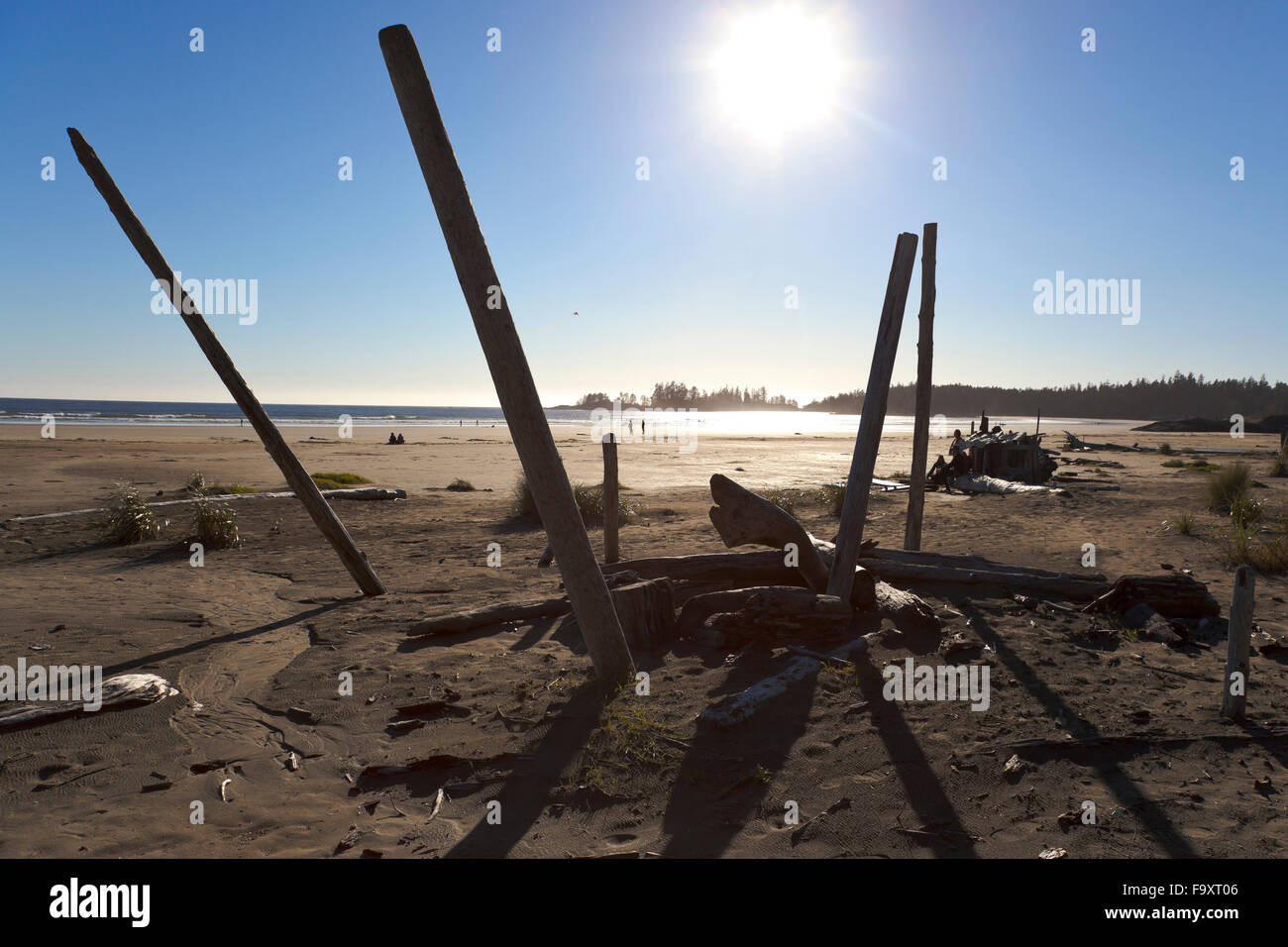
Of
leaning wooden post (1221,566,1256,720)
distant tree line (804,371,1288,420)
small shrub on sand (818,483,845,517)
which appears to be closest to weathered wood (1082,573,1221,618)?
leaning wooden post (1221,566,1256,720)

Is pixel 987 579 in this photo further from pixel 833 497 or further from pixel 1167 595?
pixel 833 497

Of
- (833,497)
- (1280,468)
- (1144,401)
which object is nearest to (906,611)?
(833,497)

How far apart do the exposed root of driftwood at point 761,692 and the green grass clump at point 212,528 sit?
872 centimetres

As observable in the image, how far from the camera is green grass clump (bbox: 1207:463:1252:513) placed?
13.5 meters

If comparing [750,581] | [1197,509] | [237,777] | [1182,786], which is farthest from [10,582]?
[1197,509]

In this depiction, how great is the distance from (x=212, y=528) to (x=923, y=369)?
10297mm

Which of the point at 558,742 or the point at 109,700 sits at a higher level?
the point at 109,700

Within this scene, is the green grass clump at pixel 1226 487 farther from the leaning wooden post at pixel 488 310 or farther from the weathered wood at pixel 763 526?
the leaning wooden post at pixel 488 310

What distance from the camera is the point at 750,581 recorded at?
7262mm

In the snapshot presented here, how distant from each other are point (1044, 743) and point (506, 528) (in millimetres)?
9659

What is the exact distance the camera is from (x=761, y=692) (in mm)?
4707

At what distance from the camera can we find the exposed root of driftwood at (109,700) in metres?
4.30

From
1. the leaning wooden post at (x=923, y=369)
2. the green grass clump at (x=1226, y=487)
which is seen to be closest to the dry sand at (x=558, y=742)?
the leaning wooden post at (x=923, y=369)

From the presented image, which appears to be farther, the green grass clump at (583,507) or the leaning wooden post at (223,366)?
the green grass clump at (583,507)
